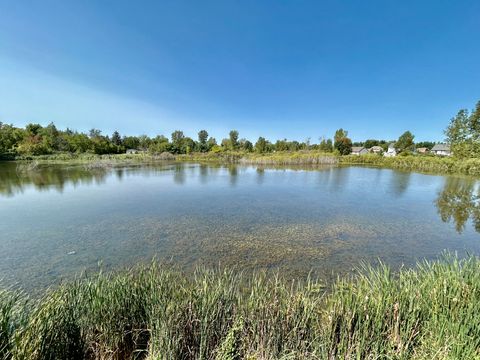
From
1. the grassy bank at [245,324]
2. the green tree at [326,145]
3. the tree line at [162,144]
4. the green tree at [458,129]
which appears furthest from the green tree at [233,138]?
the grassy bank at [245,324]

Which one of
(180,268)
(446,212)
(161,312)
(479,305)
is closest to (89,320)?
(161,312)

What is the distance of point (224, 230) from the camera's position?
311 inches

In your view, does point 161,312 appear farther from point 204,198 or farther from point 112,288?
point 204,198

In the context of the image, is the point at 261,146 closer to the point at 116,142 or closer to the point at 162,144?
the point at 162,144

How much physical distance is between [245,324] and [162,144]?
225 feet

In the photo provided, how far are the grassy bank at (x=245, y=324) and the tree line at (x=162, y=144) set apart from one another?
27.0m

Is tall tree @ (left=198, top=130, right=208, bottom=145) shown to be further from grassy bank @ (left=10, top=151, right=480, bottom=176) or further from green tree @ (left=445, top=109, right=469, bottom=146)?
green tree @ (left=445, top=109, right=469, bottom=146)

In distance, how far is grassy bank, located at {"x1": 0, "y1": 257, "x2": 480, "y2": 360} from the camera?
2.10m

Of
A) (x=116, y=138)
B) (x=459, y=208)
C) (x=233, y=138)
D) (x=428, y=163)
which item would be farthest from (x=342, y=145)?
→ (x=116, y=138)

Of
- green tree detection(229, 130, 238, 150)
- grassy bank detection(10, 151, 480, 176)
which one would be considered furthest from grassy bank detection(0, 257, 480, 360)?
green tree detection(229, 130, 238, 150)

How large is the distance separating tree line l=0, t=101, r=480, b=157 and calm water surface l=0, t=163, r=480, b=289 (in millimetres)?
19161

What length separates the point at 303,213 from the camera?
398 inches

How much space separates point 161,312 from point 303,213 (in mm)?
8765

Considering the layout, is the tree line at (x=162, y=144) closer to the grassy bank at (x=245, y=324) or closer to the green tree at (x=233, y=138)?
the green tree at (x=233, y=138)
